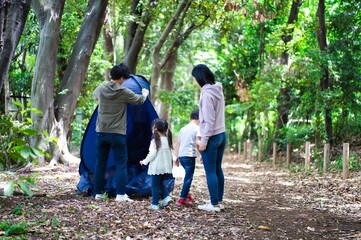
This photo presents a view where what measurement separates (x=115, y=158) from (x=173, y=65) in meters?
17.7

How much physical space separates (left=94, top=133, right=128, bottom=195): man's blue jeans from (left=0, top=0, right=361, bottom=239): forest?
1671mm

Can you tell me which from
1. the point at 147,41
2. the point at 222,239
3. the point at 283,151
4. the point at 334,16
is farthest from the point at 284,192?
the point at 147,41

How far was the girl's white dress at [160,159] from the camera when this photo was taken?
7281 mm

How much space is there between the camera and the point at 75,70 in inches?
514

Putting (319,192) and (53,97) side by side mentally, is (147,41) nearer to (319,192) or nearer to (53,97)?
(53,97)

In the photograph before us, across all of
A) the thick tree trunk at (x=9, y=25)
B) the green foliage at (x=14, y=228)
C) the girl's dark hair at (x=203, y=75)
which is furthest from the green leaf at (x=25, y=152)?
the girl's dark hair at (x=203, y=75)

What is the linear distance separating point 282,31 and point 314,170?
530cm

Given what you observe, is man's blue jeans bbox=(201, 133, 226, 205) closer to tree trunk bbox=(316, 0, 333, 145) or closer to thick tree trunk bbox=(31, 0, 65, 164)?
thick tree trunk bbox=(31, 0, 65, 164)

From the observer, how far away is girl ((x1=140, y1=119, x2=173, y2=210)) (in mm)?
7281

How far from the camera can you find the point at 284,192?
35.2 ft

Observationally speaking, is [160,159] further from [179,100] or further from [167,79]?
[167,79]

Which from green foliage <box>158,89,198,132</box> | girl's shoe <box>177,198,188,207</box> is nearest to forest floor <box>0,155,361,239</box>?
girl's shoe <box>177,198,188,207</box>

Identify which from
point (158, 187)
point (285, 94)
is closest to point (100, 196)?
point (158, 187)

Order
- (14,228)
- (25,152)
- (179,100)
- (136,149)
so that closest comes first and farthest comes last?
(25,152)
(14,228)
(136,149)
(179,100)
